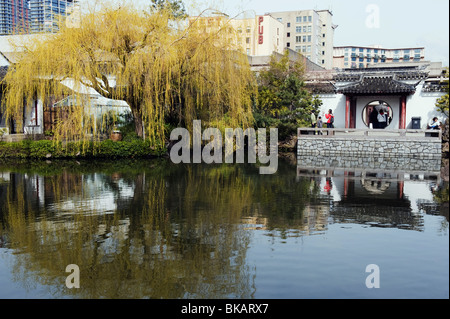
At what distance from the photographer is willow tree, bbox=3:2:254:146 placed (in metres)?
15.7

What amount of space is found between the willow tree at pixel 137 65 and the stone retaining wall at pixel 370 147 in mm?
4042

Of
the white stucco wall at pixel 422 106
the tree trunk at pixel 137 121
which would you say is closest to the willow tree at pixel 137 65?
the tree trunk at pixel 137 121

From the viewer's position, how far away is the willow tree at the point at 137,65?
15742 millimetres

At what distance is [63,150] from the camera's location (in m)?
17.7

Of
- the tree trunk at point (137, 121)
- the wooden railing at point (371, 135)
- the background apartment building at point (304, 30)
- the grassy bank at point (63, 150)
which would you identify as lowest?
the grassy bank at point (63, 150)

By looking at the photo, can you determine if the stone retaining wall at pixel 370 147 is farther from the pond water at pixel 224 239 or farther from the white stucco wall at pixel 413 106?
the pond water at pixel 224 239

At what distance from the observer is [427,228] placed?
6969 millimetres

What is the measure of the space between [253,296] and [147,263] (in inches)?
56.9

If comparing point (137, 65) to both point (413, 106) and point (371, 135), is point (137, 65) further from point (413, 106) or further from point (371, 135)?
point (413, 106)

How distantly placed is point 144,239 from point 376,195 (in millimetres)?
5573

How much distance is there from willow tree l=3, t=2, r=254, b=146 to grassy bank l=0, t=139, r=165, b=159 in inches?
24.5

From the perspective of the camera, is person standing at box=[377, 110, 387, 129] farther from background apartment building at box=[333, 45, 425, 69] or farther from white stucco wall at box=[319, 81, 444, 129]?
background apartment building at box=[333, 45, 425, 69]

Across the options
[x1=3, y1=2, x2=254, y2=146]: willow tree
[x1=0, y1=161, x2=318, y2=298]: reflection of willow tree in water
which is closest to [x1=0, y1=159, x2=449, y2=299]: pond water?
[x1=0, y1=161, x2=318, y2=298]: reflection of willow tree in water

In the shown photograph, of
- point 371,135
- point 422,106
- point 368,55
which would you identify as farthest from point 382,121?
point 368,55
